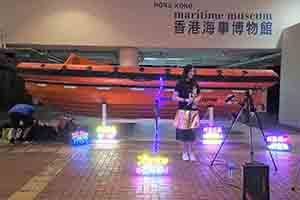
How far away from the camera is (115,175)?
15.1 feet

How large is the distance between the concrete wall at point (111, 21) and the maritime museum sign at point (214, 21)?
0.03 metres

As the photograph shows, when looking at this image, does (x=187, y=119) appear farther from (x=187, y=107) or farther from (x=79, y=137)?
(x=79, y=137)

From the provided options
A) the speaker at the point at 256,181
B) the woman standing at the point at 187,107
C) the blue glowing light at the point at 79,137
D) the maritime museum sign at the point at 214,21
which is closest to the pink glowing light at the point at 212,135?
the woman standing at the point at 187,107

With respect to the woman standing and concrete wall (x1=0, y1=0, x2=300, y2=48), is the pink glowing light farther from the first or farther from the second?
concrete wall (x1=0, y1=0, x2=300, y2=48)

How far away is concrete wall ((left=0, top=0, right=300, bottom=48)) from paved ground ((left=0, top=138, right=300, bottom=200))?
4.06 metres

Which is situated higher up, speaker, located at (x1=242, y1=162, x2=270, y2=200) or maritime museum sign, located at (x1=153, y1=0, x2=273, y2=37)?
maritime museum sign, located at (x1=153, y1=0, x2=273, y2=37)

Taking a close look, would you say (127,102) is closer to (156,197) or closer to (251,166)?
(156,197)

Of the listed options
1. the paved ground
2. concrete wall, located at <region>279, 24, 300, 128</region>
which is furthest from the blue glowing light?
concrete wall, located at <region>279, 24, 300, 128</region>

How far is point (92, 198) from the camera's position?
365cm

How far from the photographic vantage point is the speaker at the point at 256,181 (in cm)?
318

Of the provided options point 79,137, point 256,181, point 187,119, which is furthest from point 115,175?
point 79,137

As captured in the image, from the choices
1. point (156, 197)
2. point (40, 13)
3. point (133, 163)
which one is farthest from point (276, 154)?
point (40, 13)

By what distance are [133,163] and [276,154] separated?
8.08 feet

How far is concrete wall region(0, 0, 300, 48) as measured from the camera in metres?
9.69
